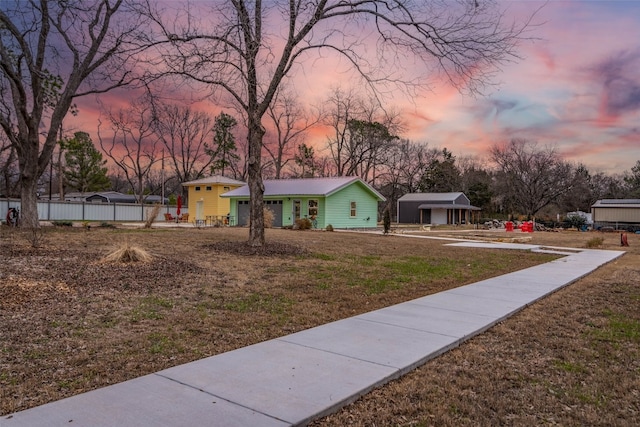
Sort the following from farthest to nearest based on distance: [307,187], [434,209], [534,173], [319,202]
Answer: [434,209] → [534,173] → [307,187] → [319,202]

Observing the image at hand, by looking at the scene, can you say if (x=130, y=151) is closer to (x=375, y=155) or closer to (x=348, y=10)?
(x=375, y=155)

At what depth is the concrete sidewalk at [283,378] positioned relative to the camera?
2.96 metres

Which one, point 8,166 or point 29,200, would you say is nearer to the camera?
point 29,200

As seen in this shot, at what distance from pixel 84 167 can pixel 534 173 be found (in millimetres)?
48408

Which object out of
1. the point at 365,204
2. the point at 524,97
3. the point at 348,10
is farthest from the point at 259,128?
the point at 365,204

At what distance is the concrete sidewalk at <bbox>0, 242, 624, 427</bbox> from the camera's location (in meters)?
2.96

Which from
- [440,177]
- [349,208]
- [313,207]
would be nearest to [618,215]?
[349,208]

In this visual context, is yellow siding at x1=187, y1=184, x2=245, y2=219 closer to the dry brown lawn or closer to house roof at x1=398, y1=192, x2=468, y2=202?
house roof at x1=398, y1=192, x2=468, y2=202

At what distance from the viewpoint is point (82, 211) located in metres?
34.9

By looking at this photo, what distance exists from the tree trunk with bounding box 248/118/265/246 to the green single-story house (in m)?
15.8

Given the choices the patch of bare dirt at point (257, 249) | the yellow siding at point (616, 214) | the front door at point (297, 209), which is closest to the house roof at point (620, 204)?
the yellow siding at point (616, 214)

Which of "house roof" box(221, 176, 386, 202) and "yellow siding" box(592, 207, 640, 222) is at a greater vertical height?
"house roof" box(221, 176, 386, 202)

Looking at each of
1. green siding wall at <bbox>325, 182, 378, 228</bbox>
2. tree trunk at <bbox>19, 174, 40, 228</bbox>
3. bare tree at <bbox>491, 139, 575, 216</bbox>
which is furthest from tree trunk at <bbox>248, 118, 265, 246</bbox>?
bare tree at <bbox>491, 139, 575, 216</bbox>

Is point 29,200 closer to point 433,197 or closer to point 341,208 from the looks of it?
point 341,208
